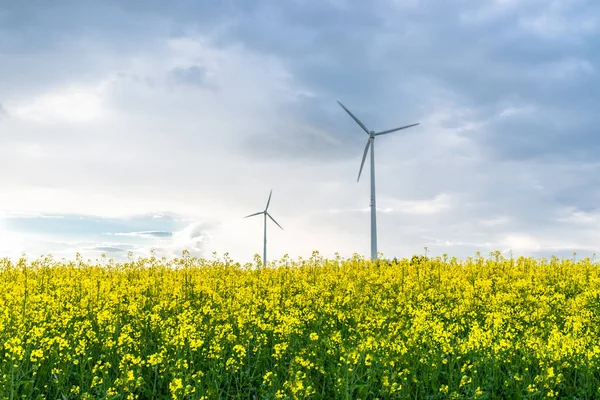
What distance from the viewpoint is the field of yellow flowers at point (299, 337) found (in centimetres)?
755

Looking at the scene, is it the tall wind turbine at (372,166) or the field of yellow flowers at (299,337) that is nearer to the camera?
the field of yellow flowers at (299,337)

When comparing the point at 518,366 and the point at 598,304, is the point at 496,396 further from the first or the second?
the point at 598,304

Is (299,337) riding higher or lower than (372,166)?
lower

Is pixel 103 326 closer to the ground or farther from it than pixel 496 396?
farther from it

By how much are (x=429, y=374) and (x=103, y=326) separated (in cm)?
651

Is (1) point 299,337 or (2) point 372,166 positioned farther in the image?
(2) point 372,166

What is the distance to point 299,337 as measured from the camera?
980 cm

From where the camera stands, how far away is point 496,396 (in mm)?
7777

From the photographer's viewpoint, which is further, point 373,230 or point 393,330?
point 373,230

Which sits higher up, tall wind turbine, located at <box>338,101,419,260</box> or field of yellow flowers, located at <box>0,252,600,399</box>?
tall wind turbine, located at <box>338,101,419,260</box>

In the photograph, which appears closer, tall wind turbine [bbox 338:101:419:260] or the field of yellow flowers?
the field of yellow flowers

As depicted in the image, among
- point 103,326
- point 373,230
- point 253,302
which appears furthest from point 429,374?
point 373,230

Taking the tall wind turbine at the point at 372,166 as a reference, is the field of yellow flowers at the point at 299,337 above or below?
below

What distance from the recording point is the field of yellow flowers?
24.8 ft
